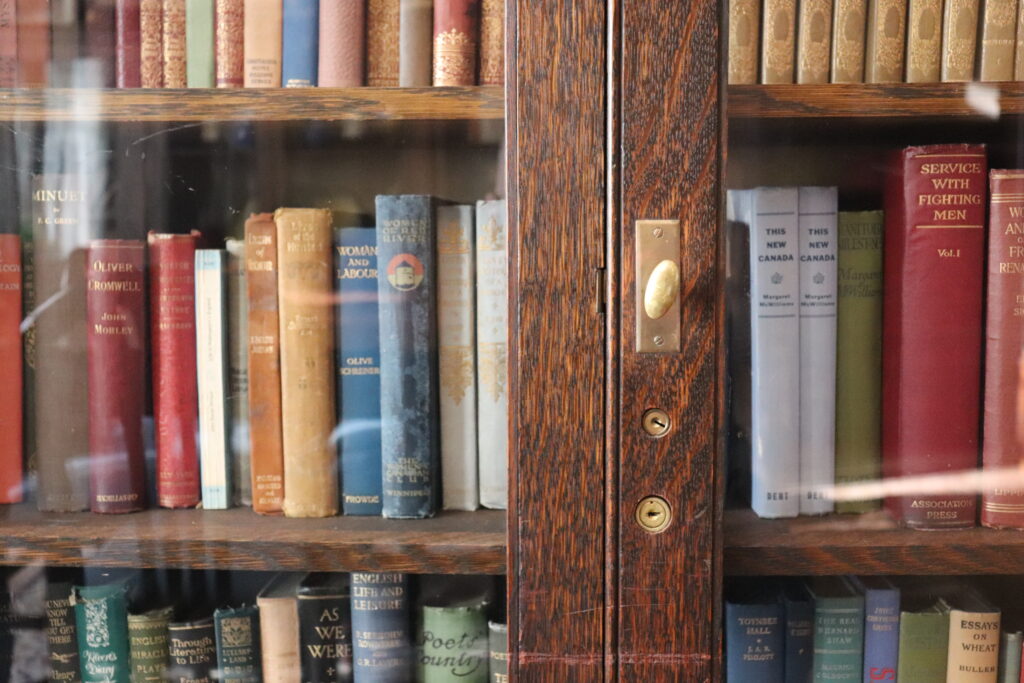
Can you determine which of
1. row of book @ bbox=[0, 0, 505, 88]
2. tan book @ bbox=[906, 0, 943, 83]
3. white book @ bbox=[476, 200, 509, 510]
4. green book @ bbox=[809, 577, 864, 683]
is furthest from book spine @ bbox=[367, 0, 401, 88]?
green book @ bbox=[809, 577, 864, 683]

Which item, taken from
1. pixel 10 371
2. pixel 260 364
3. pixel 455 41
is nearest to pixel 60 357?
pixel 10 371

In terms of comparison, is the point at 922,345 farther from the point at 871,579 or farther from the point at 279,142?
the point at 279,142

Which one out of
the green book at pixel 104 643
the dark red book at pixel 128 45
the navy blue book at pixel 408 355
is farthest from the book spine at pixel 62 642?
the dark red book at pixel 128 45

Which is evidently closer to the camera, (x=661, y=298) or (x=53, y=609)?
(x=661, y=298)

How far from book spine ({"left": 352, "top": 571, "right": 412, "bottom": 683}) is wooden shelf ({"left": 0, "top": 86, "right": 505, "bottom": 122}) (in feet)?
1.01

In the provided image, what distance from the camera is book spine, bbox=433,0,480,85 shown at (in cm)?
53

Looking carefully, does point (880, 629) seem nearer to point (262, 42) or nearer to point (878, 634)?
point (878, 634)

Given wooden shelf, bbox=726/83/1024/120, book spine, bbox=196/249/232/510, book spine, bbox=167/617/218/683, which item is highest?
wooden shelf, bbox=726/83/1024/120

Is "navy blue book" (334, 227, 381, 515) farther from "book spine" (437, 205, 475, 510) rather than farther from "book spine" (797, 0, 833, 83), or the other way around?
"book spine" (797, 0, 833, 83)

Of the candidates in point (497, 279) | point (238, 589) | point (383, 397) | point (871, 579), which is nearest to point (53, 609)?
point (238, 589)

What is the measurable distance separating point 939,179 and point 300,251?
416 millimetres

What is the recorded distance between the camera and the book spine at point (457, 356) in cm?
56

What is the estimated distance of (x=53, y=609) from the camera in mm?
583

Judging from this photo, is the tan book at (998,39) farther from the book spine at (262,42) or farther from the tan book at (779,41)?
the book spine at (262,42)
